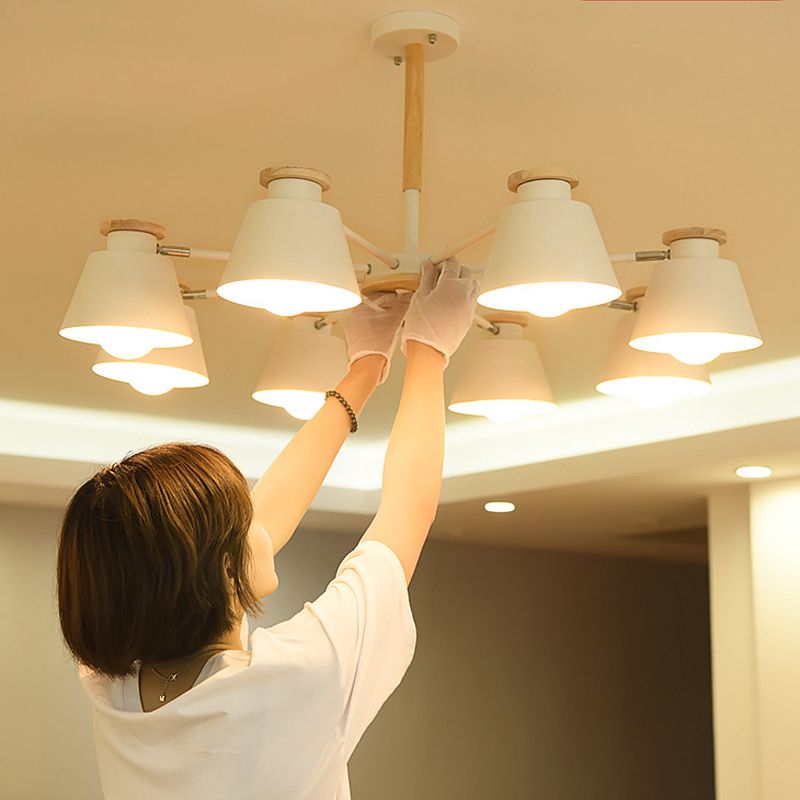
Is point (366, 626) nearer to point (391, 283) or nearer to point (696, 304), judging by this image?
point (391, 283)

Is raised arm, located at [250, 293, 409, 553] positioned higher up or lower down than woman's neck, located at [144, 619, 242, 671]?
higher up

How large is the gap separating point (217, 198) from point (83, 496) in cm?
133

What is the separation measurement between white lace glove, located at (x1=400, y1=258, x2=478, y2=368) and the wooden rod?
0.62 feet

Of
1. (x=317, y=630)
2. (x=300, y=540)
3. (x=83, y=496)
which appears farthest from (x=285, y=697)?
(x=300, y=540)

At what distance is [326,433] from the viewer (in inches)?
66.1

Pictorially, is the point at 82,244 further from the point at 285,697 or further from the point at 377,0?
the point at 285,697

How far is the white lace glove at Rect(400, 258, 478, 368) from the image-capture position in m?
1.51

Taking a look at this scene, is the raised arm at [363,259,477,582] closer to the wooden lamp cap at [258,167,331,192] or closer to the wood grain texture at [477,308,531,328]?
the wooden lamp cap at [258,167,331,192]

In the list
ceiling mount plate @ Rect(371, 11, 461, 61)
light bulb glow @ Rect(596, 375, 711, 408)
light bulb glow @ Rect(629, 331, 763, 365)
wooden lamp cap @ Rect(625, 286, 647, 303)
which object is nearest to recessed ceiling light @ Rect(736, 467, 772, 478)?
light bulb glow @ Rect(596, 375, 711, 408)

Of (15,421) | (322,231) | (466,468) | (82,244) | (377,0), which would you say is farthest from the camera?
(466,468)

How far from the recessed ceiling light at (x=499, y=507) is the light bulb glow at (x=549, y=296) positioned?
3642mm

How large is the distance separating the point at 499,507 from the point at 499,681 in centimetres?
211

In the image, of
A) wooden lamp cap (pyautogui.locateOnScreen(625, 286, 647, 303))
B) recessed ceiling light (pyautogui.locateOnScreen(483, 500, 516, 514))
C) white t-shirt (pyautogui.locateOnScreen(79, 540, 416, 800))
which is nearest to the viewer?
white t-shirt (pyautogui.locateOnScreen(79, 540, 416, 800))

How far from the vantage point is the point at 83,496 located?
50.1 inches
